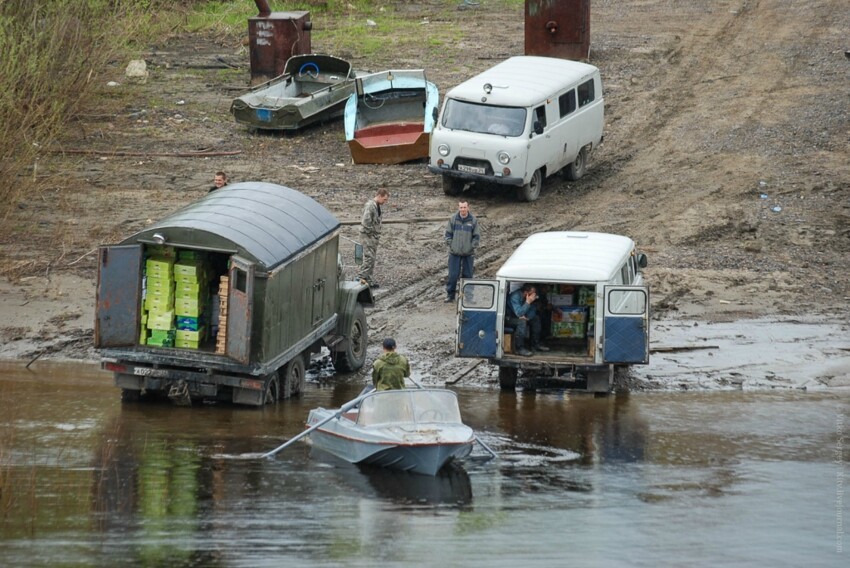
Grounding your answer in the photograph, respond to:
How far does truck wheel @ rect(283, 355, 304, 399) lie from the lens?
17375 millimetres

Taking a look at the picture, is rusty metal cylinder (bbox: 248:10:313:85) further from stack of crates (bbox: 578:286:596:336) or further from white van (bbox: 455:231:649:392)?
stack of crates (bbox: 578:286:596:336)

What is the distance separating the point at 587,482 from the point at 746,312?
7442 millimetres

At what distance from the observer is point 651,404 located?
17.8m

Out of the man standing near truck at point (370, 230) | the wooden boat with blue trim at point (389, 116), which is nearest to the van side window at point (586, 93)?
the wooden boat with blue trim at point (389, 116)

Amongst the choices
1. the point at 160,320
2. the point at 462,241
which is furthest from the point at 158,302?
the point at 462,241

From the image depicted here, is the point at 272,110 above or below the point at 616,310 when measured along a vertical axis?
above

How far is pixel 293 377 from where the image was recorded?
57.8ft

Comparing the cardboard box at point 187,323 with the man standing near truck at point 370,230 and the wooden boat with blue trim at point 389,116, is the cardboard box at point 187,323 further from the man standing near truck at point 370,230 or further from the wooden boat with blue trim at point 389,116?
the wooden boat with blue trim at point 389,116

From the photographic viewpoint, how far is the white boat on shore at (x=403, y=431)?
1428 cm

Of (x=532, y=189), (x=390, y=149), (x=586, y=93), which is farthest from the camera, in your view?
(x=390, y=149)

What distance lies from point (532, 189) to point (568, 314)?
837 centimetres

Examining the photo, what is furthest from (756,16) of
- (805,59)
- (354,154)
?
(354,154)

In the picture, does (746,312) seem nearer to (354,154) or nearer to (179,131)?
(354,154)

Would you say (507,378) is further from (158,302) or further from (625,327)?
(158,302)
